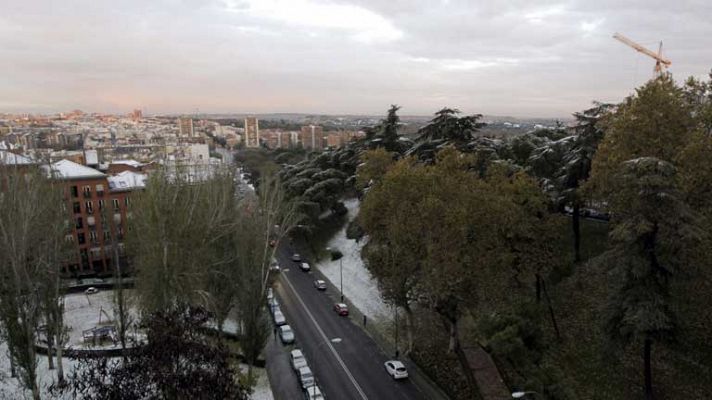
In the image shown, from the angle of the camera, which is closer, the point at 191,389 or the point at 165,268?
the point at 191,389

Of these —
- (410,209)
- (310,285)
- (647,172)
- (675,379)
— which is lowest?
(310,285)

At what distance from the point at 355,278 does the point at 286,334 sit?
11269mm

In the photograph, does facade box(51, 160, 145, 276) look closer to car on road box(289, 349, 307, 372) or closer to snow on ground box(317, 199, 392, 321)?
snow on ground box(317, 199, 392, 321)

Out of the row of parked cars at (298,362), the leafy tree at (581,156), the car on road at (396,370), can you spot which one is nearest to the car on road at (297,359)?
the row of parked cars at (298,362)

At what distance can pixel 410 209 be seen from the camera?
22016 millimetres

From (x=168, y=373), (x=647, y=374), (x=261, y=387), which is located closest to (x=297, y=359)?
(x=261, y=387)

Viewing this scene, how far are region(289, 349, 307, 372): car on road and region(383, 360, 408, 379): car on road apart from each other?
473cm

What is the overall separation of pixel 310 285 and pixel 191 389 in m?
29.5

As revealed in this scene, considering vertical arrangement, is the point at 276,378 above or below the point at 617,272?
below

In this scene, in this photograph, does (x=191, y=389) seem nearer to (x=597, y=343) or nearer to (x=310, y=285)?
(x=597, y=343)

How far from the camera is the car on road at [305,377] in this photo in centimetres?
2450

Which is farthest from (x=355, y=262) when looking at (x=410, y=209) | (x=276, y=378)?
(x=410, y=209)

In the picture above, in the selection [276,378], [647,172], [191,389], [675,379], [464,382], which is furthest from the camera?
[276,378]

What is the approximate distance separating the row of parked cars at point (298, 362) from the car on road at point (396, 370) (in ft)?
13.1
